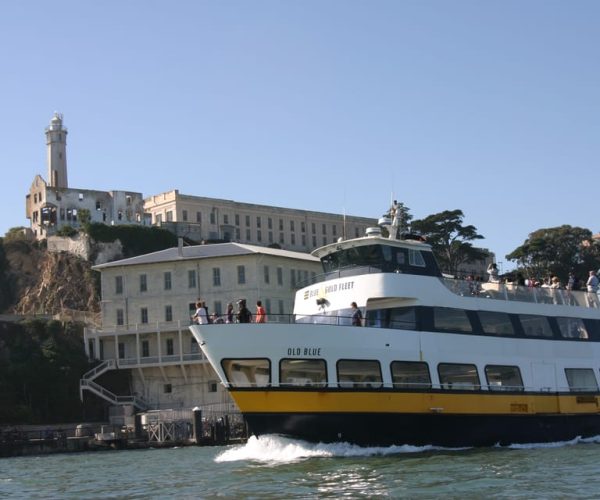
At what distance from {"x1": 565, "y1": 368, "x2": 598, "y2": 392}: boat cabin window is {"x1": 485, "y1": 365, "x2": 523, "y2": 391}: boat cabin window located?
227 centimetres

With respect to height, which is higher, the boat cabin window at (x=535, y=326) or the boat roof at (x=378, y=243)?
the boat roof at (x=378, y=243)

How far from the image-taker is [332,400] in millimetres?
25078

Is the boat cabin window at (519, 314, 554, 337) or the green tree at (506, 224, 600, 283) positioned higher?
the green tree at (506, 224, 600, 283)

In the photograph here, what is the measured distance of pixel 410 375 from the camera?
26.5 meters

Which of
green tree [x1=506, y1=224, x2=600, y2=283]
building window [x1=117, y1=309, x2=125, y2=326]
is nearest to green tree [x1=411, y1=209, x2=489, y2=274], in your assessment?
green tree [x1=506, y1=224, x2=600, y2=283]

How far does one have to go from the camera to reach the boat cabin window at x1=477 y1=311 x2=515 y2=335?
28625 mm

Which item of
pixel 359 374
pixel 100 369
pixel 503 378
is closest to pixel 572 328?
pixel 503 378

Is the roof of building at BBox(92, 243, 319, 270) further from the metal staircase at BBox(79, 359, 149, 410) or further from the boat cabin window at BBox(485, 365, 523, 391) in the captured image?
the boat cabin window at BBox(485, 365, 523, 391)

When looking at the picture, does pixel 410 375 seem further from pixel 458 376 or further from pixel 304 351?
pixel 304 351

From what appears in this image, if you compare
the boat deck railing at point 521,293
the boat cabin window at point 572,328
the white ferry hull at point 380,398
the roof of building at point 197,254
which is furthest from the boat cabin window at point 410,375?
the roof of building at point 197,254

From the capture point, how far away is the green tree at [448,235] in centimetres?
7362

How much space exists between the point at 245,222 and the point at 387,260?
7085 cm

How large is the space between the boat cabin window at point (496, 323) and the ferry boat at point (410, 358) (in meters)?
0.04

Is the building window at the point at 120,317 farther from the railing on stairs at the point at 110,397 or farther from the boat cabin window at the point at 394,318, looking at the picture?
the boat cabin window at the point at 394,318
